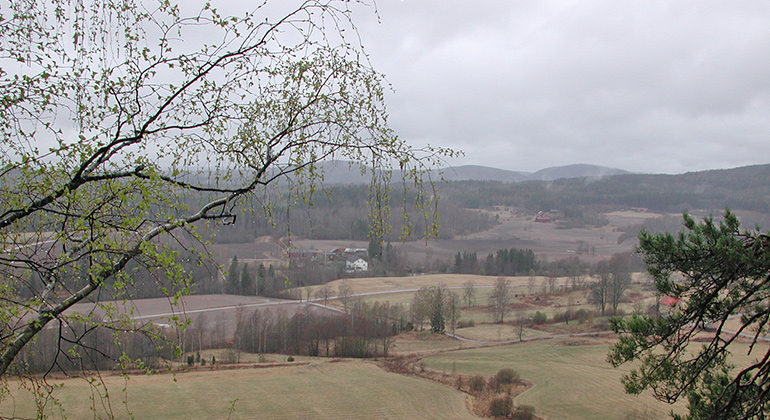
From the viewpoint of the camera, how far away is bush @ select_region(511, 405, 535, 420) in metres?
21.9

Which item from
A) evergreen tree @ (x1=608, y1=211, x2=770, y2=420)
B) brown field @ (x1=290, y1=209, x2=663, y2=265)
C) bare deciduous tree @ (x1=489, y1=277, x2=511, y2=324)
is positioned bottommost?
bare deciduous tree @ (x1=489, y1=277, x2=511, y2=324)

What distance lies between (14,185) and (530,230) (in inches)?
3564

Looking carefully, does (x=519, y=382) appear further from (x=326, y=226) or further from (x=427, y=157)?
(x=326, y=226)

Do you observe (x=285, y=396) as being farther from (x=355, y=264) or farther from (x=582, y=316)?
(x=355, y=264)

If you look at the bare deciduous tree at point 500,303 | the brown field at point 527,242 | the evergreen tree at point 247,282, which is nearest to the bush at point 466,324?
the bare deciduous tree at point 500,303

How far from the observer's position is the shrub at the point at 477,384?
2658cm

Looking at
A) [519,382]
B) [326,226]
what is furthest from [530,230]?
[519,382]

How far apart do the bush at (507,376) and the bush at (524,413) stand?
432 centimetres

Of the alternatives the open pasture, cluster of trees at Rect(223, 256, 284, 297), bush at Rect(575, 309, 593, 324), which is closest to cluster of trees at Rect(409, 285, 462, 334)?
the open pasture

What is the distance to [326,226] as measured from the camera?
62281mm

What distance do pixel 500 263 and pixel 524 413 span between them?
46790mm

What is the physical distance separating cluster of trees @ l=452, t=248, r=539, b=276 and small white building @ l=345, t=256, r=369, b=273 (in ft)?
42.2

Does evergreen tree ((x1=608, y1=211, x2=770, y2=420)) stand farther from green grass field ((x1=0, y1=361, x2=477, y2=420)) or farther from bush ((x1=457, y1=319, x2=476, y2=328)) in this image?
bush ((x1=457, y1=319, x2=476, y2=328))

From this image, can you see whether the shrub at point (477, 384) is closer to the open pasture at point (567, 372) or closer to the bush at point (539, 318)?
the open pasture at point (567, 372)
